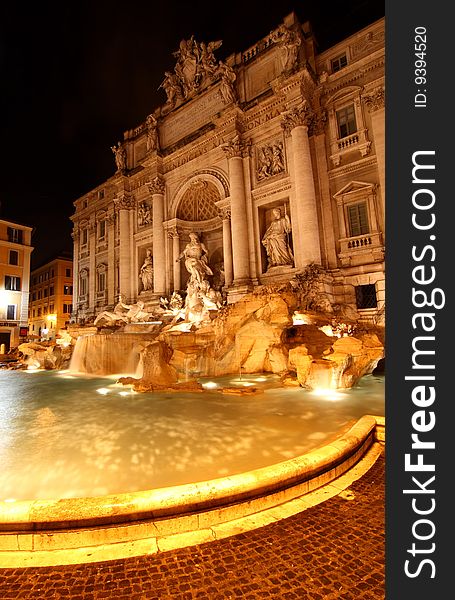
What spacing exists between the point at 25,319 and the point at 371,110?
31.0 m

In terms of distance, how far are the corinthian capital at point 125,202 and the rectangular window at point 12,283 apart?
13533 millimetres

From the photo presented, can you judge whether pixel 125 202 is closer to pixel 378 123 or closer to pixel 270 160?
pixel 270 160

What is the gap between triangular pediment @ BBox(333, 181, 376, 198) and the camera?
44.3 feet

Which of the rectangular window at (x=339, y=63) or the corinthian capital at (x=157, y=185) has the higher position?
the rectangular window at (x=339, y=63)

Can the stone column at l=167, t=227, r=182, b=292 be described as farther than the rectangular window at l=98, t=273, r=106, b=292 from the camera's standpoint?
No

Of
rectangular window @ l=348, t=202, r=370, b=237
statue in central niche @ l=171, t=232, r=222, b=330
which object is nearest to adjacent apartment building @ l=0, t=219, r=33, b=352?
statue in central niche @ l=171, t=232, r=222, b=330

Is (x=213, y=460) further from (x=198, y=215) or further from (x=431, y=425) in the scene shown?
(x=198, y=215)

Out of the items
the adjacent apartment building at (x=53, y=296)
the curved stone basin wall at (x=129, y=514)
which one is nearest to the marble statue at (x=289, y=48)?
the curved stone basin wall at (x=129, y=514)

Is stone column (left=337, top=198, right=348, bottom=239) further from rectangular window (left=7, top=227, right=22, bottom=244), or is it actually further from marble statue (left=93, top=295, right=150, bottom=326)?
rectangular window (left=7, top=227, right=22, bottom=244)

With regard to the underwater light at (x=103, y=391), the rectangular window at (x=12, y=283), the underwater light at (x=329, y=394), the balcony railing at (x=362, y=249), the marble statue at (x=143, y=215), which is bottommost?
the underwater light at (x=103, y=391)

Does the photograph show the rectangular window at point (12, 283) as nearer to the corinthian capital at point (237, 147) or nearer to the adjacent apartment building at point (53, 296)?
the adjacent apartment building at point (53, 296)

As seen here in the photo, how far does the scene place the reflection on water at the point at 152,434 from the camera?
118 inches

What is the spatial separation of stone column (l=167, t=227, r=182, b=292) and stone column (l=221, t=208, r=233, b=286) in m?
3.71

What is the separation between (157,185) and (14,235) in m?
17.6
